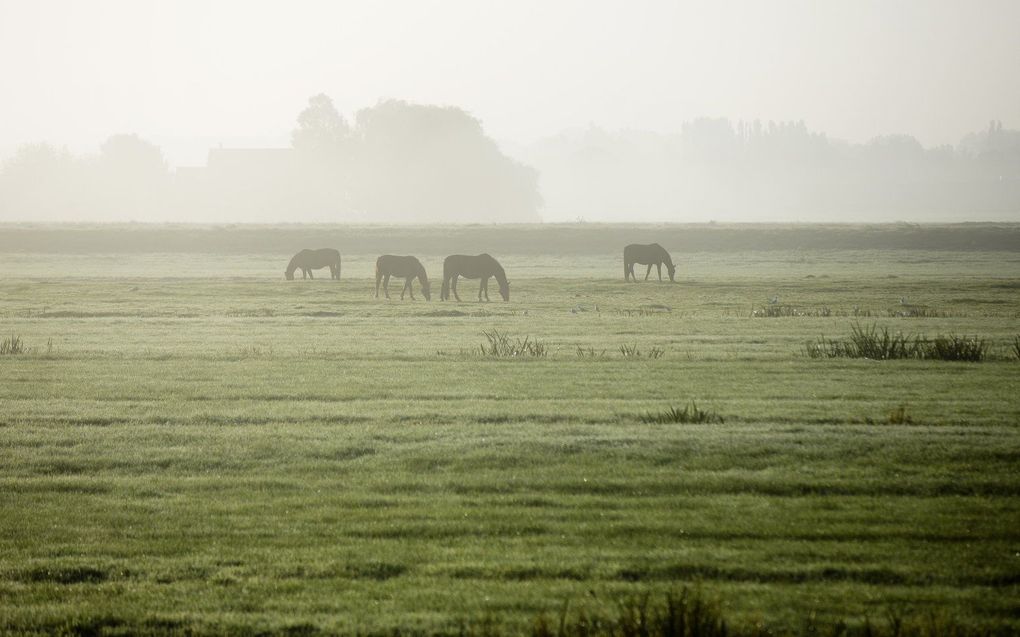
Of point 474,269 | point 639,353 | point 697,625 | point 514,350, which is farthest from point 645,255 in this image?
point 697,625

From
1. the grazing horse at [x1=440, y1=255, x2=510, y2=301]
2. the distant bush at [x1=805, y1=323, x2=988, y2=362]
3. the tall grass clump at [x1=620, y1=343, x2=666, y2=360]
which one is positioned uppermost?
the grazing horse at [x1=440, y1=255, x2=510, y2=301]

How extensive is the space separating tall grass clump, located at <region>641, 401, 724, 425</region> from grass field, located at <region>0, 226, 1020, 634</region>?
0.67 ft

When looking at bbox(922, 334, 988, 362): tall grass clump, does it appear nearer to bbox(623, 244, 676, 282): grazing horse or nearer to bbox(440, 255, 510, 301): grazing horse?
bbox(440, 255, 510, 301): grazing horse

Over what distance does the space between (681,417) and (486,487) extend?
14.3ft

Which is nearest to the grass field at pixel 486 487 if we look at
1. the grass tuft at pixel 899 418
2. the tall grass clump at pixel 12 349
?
the grass tuft at pixel 899 418

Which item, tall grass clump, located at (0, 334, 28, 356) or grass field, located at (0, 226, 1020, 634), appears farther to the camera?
tall grass clump, located at (0, 334, 28, 356)

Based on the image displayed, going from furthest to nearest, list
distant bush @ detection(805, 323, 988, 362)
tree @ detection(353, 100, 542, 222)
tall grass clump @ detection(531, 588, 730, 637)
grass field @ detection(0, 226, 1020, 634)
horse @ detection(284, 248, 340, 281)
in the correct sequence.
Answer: tree @ detection(353, 100, 542, 222) → horse @ detection(284, 248, 340, 281) → distant bush @ detection(805, 323, 988, 362) → grass field @ detection(0, 226, 1020, 634) → tall grass clump @ detection(531, 588, 730, 637)

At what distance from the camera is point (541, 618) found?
7410mm

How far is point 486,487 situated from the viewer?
1158 cm

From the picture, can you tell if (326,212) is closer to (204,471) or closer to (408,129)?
(408,129)

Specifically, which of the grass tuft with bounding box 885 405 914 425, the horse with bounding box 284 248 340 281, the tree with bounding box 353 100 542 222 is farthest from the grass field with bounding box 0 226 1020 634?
the tree with bounding box 353 100 542 222

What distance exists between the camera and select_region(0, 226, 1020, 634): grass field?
8.37m

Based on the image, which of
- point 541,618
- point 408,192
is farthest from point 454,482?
point 408,192

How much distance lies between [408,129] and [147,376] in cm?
13249
